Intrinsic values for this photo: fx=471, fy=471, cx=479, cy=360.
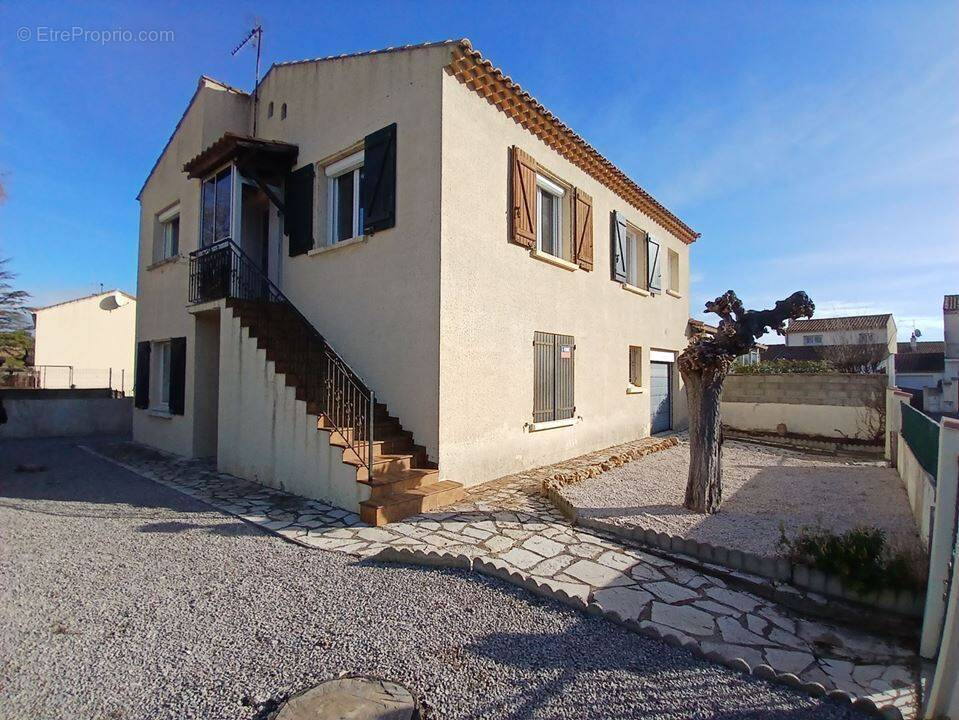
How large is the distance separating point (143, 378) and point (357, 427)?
7668 mm

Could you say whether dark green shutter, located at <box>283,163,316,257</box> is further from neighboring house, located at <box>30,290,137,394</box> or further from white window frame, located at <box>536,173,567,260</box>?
neighboring house, located at <box>30,290,137,394</box>

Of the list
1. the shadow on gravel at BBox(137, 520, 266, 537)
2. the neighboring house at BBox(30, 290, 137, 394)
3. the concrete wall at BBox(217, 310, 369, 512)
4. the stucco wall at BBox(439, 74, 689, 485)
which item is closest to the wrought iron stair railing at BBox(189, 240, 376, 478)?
the concrete wall at BBox(217, 310, 369, 512)

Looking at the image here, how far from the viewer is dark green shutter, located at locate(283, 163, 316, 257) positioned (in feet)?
27.2

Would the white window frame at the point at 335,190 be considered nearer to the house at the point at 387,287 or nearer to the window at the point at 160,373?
the house at the point at 387,287

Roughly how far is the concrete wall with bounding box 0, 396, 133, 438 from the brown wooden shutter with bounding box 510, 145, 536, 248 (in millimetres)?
13115

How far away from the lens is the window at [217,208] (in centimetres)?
866

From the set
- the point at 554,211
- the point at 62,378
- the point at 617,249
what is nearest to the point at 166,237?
the point at 554,211

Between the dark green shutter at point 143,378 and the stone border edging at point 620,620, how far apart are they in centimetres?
941

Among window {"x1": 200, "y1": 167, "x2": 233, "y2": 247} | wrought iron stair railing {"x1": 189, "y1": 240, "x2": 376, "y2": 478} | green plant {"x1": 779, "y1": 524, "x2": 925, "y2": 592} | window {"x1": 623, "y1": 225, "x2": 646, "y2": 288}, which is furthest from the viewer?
window {"x1": 623, "y1": 225, "x2": 646, "y2": 288}

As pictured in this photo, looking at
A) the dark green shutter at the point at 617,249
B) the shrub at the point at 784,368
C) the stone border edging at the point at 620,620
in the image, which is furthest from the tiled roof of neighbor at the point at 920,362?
the stone border edging at the point at 620,620

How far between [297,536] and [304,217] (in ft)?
18.9

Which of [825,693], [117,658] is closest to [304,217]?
[117,658]

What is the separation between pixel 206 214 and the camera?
9328 millimetres

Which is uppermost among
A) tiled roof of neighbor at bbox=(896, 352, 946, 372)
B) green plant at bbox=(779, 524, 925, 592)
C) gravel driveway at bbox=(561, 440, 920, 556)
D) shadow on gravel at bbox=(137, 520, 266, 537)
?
tiled roof of neighbor at bbox=(896, 352, 946, 372)
